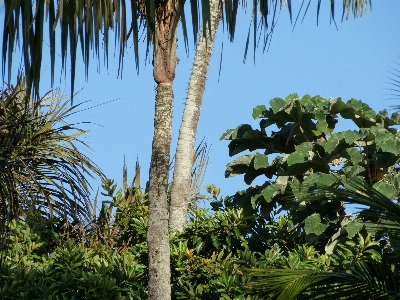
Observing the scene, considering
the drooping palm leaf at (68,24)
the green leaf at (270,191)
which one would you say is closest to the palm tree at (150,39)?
the drooping palm leaf at (68,24)

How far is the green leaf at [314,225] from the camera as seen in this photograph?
303 inches

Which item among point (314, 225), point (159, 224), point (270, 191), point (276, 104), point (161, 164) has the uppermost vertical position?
point (276, 104)

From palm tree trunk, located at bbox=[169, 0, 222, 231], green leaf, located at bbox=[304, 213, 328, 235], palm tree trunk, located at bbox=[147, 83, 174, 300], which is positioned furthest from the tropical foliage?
palm tree trunk, located at bbox=[147, 83, 174, 300]

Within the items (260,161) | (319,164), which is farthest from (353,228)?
(260,161)

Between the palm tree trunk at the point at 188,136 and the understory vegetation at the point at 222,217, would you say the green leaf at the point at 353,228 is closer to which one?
the understory vegetation at the point at 222,217

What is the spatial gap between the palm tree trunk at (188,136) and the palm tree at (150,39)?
2.62m

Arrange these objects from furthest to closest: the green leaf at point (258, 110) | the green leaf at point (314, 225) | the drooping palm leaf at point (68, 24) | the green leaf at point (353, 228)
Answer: the green leaf at point (258, 110)
the green leaf at point (314, 225)
the green leaf at point (353, 228)
the drooping palm leaf at point (68, 24)

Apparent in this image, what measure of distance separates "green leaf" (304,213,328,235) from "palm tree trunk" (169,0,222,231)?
1784mm

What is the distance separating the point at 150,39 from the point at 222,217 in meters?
3.92

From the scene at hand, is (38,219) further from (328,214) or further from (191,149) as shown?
(328,214)

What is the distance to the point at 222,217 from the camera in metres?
8.11

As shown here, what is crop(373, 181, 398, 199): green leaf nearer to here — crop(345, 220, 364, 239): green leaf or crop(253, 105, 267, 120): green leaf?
crop(345, 220, 364, 239): green leaf

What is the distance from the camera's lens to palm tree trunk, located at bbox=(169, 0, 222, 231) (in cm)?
936

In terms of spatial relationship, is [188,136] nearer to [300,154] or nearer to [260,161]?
[260,161]
